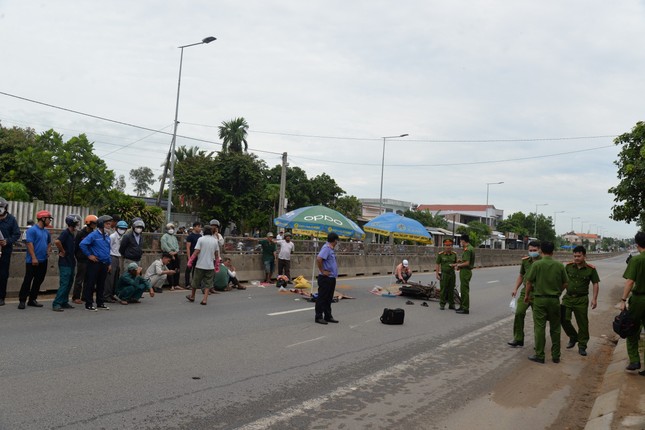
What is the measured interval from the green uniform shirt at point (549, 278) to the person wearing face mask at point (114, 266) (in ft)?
27.5

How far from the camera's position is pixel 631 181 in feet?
71.0

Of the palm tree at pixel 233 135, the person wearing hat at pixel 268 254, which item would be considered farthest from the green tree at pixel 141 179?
the person wearing hat at pixel 268 254

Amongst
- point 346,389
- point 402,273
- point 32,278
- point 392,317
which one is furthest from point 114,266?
point 402,273

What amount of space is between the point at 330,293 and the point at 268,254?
7559mm

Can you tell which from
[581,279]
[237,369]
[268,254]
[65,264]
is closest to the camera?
[237,369]

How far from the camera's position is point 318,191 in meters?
59.0

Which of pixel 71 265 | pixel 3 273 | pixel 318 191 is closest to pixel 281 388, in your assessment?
pixel 71 265

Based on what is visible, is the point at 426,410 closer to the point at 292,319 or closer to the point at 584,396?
the point at 584,396

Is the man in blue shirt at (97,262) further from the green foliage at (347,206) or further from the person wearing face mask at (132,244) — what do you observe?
the green foliage at (347,206)

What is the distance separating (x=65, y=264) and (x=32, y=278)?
2.46ft

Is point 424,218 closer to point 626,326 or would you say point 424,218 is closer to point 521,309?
point 521,309

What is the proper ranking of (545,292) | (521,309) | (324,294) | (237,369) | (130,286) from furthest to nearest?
(130,286) → (324,294) → (521,309) → (545,292) → (237,369)

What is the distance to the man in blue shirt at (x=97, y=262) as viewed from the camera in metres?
10.4

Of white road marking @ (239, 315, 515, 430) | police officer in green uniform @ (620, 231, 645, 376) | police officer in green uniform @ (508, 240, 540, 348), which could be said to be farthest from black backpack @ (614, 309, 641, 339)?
white road marking @ (239, 315, 515, 430)
